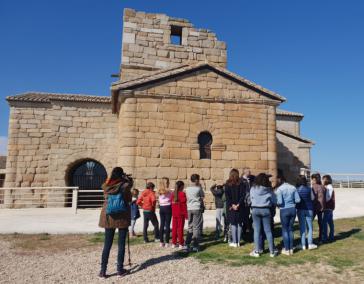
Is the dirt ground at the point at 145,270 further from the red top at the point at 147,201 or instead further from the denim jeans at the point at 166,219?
the red top at the point at 147,201

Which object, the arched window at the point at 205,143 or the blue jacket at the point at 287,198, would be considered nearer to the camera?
the blue jacket at the point at 287,198

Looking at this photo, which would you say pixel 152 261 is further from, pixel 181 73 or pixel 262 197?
pixel 181 73

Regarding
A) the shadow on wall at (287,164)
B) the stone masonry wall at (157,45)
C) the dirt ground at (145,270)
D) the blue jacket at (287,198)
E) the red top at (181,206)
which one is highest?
the stone masonry wall at (157,45)

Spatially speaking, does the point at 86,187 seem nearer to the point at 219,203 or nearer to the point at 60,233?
the point at 60,233

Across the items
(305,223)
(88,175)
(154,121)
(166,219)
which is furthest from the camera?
(88,175)

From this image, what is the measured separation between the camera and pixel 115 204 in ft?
17.4

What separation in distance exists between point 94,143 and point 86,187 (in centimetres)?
249

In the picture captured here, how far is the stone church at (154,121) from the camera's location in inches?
512

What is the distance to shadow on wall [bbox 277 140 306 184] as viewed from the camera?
19.8 meters

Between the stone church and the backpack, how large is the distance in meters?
7.18

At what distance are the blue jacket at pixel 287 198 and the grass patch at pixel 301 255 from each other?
0.98m

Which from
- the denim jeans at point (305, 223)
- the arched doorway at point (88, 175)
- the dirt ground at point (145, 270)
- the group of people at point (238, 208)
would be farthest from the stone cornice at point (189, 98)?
the denim jeans at point (305, 223)

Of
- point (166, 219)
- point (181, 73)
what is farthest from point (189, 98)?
point (166, 219)

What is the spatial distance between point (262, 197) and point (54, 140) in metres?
13.7
